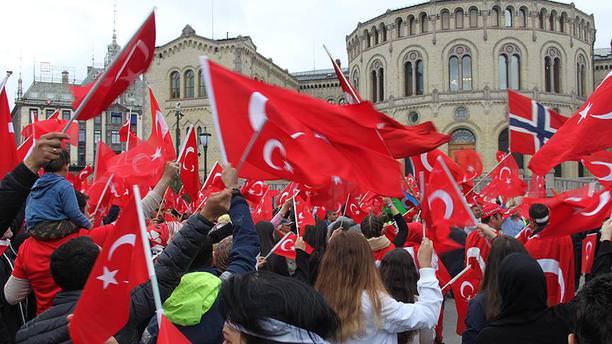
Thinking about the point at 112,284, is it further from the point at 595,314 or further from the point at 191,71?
the point at 191,71

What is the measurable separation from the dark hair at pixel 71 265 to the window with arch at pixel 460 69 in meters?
42.6

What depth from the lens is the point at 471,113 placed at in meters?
42.6

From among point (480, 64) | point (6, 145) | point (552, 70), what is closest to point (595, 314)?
point (6, 145)

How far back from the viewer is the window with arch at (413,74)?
146 feet

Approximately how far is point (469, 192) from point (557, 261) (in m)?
4.52

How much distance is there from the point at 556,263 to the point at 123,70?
12.4ft

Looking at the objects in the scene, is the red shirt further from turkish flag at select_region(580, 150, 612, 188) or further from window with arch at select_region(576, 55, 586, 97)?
window with arch at select_region(576, 55, 586, 97)

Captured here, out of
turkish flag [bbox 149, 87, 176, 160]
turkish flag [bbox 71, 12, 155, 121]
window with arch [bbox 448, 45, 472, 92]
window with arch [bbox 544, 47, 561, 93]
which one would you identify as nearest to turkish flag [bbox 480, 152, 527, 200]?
turkish flag [bbox 149, 87, 176, 160]

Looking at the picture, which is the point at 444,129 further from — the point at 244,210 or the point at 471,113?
→ the point at 244,210

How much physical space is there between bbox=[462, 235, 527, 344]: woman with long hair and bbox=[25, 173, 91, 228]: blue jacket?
9.77 feet

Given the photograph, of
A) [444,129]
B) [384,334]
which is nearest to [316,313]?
[384,334]

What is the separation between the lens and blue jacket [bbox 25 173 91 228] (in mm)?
4258

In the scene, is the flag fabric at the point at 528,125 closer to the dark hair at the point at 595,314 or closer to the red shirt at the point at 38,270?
the dark hair at the point at 595,314

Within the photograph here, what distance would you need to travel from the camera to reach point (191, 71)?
47.8 m
